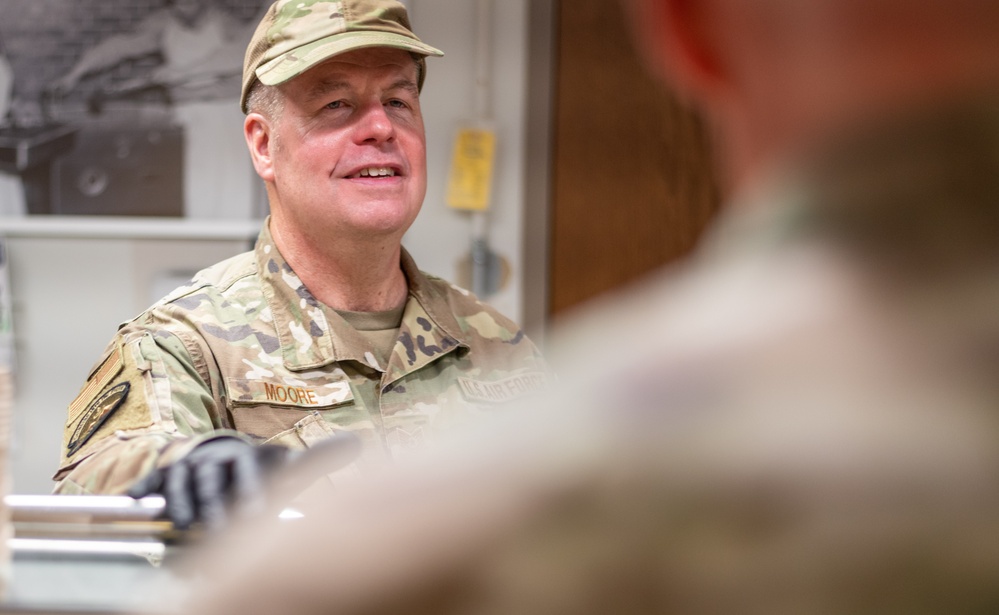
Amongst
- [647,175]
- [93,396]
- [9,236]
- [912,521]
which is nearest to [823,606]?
[912,521]

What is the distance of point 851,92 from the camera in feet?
0.79

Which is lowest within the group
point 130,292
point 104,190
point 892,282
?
point 130,292

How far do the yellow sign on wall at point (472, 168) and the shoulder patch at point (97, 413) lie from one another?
46.2 inches

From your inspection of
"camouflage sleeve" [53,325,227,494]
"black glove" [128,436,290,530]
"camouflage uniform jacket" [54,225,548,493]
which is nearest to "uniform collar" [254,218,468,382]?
"camouflage uniform jacket" [54,225,548,493]

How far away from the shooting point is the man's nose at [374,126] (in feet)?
4.61

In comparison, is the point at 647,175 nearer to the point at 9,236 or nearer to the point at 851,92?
the point at 9,236

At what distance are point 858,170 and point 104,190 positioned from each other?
224 centimetres

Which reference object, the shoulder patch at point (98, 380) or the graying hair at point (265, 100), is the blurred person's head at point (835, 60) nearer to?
the shoulder patch at point (98, 380)

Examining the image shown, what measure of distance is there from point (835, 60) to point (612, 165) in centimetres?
211

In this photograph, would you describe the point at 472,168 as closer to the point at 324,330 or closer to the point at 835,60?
the point at 324,330

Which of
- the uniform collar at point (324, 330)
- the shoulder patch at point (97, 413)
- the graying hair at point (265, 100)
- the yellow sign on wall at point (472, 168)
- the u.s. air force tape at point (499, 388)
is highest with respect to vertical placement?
the graying hair at point (265, 100)

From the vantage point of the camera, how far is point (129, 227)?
7.38 feet

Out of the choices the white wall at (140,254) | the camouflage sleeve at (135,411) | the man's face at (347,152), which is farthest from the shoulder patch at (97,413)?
the white wall at (140,254)

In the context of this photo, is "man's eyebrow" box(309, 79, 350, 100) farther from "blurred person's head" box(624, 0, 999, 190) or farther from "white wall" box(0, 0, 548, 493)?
"blurred person's head" box(624, 0, 999, 190)
